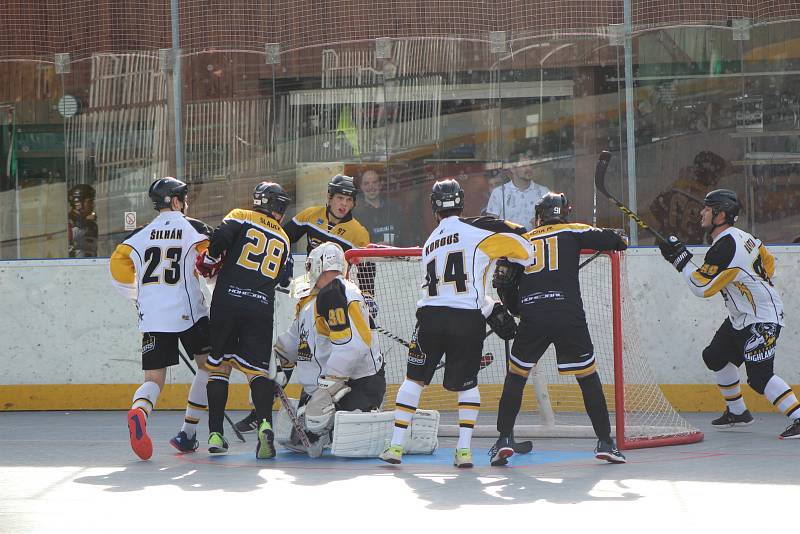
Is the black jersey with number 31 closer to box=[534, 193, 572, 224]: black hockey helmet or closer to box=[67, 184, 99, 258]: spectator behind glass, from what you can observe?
box=[534, 193, 572, 224]: black hockey helmet

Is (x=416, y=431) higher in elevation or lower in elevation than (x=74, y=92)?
lower

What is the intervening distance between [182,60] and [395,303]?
3.03m

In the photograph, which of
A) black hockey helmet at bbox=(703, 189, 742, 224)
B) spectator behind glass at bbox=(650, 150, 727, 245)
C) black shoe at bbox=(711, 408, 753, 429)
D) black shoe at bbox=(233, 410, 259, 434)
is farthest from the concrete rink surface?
spectator behind glass at bbox=(650, 150, 727, 245)

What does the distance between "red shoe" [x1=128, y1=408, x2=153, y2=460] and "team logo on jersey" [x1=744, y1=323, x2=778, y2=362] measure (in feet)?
11.7

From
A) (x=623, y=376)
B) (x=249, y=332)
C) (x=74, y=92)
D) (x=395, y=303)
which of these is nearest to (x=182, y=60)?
(x=74, y=92)

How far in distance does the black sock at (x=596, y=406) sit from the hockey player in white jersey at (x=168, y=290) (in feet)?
7.06

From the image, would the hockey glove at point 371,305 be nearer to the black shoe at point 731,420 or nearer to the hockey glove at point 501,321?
the hockey glove at point 501,321

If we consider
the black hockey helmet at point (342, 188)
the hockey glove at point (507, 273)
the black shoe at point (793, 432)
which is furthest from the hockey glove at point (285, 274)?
the black shoe at point (793, 432)

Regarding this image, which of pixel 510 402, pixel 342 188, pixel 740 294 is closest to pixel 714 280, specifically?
pixel 740 294

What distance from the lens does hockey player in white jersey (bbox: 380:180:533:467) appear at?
6.30 metres

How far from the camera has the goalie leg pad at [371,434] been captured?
21.8 feet

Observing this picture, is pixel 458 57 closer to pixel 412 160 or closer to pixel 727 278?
pixel 412 160

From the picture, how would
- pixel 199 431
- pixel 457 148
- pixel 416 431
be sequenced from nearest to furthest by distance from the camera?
pixel 416 431
pixel 199 431
pixel 457 148

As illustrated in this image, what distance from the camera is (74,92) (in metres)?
10.3
